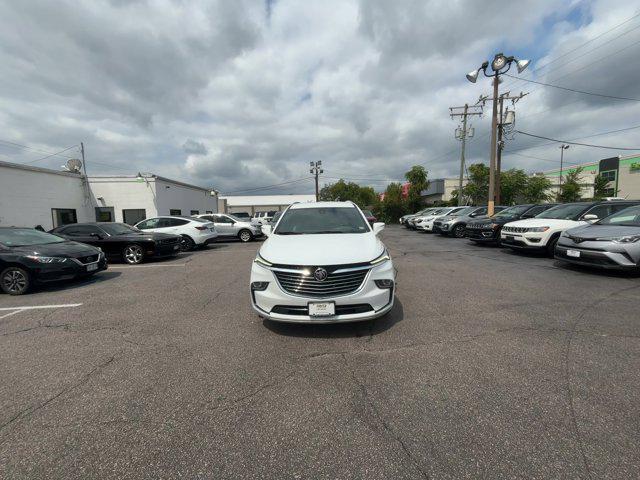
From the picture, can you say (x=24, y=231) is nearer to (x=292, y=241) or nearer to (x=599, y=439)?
(x=292, y=241)

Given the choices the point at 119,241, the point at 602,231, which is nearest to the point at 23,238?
the point at 119,241

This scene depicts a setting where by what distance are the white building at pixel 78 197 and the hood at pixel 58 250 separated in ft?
36.6

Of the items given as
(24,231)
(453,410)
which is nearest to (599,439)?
(453,410)

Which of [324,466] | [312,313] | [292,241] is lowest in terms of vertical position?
[324,466]

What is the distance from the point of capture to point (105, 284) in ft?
21.6

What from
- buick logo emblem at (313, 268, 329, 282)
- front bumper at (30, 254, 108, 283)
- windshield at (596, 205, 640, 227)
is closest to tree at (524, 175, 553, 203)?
windshield at (596, 205, 640, 227)

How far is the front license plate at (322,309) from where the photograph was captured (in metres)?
3.29

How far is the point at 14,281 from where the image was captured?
5934 millimetres

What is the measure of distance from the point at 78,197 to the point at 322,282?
2175 centimetres

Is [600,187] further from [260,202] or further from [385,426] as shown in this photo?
[260,202]

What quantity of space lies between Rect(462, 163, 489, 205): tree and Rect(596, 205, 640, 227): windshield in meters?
27.3

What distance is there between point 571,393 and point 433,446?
4.53 ft

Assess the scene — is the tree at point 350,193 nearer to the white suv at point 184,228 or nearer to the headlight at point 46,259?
the white suv at point 184,228

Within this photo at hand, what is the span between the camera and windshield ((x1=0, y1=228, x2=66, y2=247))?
6.39m
